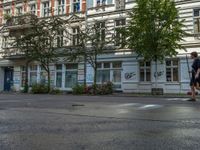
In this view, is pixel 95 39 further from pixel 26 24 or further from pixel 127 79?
pixel 26 24

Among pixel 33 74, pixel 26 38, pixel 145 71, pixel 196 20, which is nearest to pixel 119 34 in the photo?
pixel 145 71

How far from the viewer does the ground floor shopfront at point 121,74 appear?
1135 inches

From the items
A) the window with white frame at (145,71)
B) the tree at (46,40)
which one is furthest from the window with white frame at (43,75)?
the window with white frame at (145,71)

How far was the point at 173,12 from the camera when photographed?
2580 cm

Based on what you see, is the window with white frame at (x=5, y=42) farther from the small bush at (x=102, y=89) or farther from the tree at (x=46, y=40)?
the small bush at (x=102, y=89)

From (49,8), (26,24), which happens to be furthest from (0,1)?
(26,24)

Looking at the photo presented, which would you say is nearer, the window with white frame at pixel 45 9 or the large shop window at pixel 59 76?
the large shop window at pixel 59 76

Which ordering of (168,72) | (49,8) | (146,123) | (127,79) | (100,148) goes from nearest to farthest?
(100,148), (146,123), (168,72), (127,79), (49,8)

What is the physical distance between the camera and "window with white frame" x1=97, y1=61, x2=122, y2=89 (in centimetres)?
3256

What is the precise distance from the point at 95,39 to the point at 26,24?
9.27 metres

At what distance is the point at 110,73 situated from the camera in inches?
1307

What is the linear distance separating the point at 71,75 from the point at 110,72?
5.11m

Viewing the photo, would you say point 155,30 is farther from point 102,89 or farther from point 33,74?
point 33,74

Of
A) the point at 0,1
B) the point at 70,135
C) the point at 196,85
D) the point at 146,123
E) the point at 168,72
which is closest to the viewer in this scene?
the point at 70,135
